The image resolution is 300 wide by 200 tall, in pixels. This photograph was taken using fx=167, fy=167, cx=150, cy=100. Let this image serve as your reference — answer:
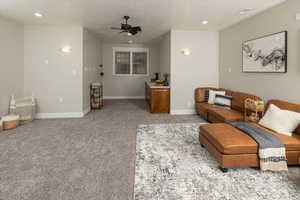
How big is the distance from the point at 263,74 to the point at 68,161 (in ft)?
13.2

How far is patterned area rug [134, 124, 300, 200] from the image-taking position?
1.71 meters

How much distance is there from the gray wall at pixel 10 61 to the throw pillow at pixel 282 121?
5551mm

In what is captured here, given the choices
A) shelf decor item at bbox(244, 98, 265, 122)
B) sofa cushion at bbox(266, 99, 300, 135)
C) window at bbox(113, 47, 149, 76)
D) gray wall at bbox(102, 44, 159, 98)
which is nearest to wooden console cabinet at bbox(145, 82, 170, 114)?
shelf decor item at bbox(244, 98, 265, 122)

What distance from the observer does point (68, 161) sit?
239cm

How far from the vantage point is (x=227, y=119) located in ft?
11.1

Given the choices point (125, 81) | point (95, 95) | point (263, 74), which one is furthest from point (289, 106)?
point (125, 81)

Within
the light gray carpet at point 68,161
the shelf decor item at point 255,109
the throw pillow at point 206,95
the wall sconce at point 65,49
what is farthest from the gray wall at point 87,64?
the shelf decor item at point 255,109

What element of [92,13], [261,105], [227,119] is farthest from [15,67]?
[261,105]

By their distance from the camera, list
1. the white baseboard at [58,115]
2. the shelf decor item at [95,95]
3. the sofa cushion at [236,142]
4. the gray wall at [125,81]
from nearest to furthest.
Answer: the sofa cushion at [236,142] < the white baseboard at [58,115] < the shelf decor item at [95,95] < the gray wall at [125,81]

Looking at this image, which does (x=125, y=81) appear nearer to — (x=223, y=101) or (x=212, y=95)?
(x=212, y=95)

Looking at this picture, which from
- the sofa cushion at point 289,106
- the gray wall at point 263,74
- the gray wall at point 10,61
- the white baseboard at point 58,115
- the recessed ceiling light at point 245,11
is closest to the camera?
the sofa cushion at point 289,106

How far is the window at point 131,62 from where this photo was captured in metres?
8.23

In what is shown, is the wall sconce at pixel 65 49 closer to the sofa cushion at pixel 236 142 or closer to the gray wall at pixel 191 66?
the gray wall at pixel 191 66

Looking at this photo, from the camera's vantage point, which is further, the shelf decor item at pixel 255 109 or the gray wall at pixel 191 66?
the gray wall at pixel 191 66
